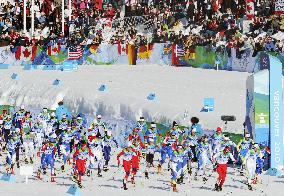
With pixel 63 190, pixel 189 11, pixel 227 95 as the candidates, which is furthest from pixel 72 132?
pixel 189 11

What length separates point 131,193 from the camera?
71.9 ft

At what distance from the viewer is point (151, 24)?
4594cm

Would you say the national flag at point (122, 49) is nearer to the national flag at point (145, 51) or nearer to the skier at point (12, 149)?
the national flag at point (145, 51)

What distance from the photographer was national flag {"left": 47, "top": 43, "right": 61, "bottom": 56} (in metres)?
46.7

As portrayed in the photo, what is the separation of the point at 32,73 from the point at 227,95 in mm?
14864

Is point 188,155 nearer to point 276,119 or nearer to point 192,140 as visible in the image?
point 192,140

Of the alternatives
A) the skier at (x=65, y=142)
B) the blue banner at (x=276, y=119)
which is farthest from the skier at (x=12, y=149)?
the blue banner at (x=276, y=119)

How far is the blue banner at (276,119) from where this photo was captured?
25.3 m

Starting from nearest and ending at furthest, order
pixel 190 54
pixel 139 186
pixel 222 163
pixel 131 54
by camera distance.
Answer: pixel 222 163 → pixel 139 186 → pixel 190 54 → pixel 131 54

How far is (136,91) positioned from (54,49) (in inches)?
414

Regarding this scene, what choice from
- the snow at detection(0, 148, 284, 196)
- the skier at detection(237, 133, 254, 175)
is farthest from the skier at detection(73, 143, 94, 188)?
the skier at detection(237, 133, 254, 175)

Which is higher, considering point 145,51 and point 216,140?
point 145,51

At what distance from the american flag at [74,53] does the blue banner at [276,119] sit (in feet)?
72.7

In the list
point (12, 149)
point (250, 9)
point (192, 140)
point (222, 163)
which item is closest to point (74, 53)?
point (250, 9)
